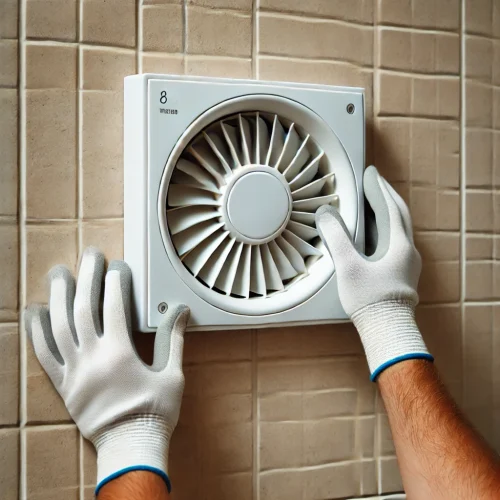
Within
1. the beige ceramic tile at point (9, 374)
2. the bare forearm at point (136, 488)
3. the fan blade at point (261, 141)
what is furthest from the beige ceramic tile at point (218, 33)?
the bare forearm at point (136, 488)

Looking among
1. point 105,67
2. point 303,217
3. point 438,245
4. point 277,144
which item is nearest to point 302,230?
point 303,217

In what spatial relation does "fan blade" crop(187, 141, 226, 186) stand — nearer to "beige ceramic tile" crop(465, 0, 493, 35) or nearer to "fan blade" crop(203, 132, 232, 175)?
"fan blade" crop(203, 132, 232, 175)

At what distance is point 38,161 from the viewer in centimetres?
77

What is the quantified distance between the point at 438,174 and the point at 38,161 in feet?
1.87

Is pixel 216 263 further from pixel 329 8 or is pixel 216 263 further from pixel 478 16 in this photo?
pixel 478 16

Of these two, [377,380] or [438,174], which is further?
[438,174]

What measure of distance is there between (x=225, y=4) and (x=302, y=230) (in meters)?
0.32

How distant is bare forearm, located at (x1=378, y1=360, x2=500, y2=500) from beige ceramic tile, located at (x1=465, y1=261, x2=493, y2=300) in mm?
200

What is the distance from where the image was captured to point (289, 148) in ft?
2.72

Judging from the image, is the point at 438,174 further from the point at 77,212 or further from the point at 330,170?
the point at 77,212

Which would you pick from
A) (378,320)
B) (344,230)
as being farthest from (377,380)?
(344,230)

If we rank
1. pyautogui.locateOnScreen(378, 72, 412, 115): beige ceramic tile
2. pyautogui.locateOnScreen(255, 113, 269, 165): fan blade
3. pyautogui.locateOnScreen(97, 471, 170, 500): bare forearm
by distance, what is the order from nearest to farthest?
1. pyautogui.locateOnScreen(97, 471, 170, 500): bare forearm
2. pyautogui.locateOnScreen(255, 113, 269, 165): fan blade
3. pyautogui.locateOnScreen(378, 72, 412, 115): beige ceramic tile

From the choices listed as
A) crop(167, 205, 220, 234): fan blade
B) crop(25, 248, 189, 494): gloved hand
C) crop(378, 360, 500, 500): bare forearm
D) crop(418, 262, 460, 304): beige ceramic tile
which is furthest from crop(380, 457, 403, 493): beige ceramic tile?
Result: crop(167, 205, 220, 234): fan blade

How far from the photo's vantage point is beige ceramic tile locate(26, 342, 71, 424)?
0.77 m
